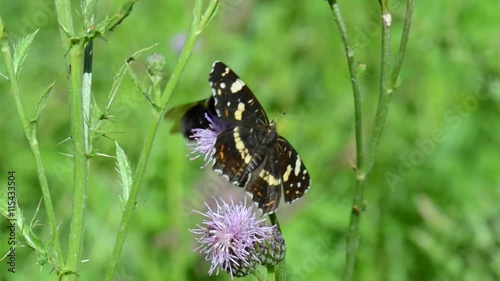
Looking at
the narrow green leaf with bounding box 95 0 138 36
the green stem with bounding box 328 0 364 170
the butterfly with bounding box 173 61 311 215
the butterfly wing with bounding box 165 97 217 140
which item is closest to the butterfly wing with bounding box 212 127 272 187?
the butterfly with bounding box 173 61 311 215

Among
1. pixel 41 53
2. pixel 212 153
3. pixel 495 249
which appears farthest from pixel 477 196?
pixel 41 53

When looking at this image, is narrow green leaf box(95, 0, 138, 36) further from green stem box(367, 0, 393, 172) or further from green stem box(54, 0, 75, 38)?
green stem box(367, 0, 393, 172)

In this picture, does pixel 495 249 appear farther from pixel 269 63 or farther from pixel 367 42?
pixel 269 63

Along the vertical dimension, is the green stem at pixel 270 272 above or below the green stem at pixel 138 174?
below

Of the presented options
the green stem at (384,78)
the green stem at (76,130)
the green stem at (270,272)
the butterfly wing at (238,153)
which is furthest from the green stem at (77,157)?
the green stem at (384,78)

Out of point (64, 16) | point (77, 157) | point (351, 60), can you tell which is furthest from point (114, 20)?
point (351, 60)

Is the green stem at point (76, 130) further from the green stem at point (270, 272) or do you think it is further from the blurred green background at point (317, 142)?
the blurred green background at point (317, 142)
